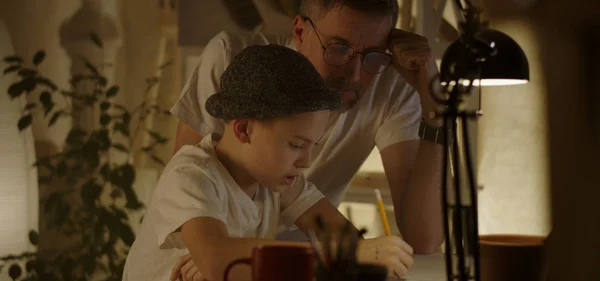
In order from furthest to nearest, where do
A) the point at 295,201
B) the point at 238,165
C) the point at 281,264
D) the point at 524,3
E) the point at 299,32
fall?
1. the point at 524,3
2. the point at 299,32
3. the point at 295,201
4. the point at 238,165
5. the point at 281,264

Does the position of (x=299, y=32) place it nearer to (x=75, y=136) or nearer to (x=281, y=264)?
(x=281, y=264)

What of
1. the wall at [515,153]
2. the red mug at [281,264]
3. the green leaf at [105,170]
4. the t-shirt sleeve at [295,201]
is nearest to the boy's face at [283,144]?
the t-shirt sleeve at [295,201]

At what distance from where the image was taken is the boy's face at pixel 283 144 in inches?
51.9

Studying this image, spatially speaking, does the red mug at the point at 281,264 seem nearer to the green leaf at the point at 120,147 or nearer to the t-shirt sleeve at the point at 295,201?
the t-shirt sleeve at the point at 295,201

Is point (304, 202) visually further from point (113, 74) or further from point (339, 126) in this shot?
point (113, 74)

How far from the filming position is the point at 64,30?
89.4 inches

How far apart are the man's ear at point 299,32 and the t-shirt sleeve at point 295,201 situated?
0.29 m

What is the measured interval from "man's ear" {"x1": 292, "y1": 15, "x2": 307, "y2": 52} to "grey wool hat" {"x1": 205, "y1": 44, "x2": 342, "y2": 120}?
0.85ft

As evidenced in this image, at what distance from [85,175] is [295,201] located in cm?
100

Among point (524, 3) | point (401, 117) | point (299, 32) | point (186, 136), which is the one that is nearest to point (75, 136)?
point (186, 136)

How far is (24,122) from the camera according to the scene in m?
2.18

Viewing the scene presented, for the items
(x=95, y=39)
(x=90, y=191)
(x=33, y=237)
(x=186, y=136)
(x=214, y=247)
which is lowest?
(x=33, y=237)

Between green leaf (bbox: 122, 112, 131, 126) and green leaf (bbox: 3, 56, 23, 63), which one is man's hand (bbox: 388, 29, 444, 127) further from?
green leaf (bbox: 3, 56, 23, 63)

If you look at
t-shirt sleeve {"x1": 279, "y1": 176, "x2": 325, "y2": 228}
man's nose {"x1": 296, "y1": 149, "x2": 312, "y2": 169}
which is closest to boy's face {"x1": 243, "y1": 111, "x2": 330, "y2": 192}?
man's nose {"x1": 296, "y1": 149, "x2": 312, "y2": 169}
